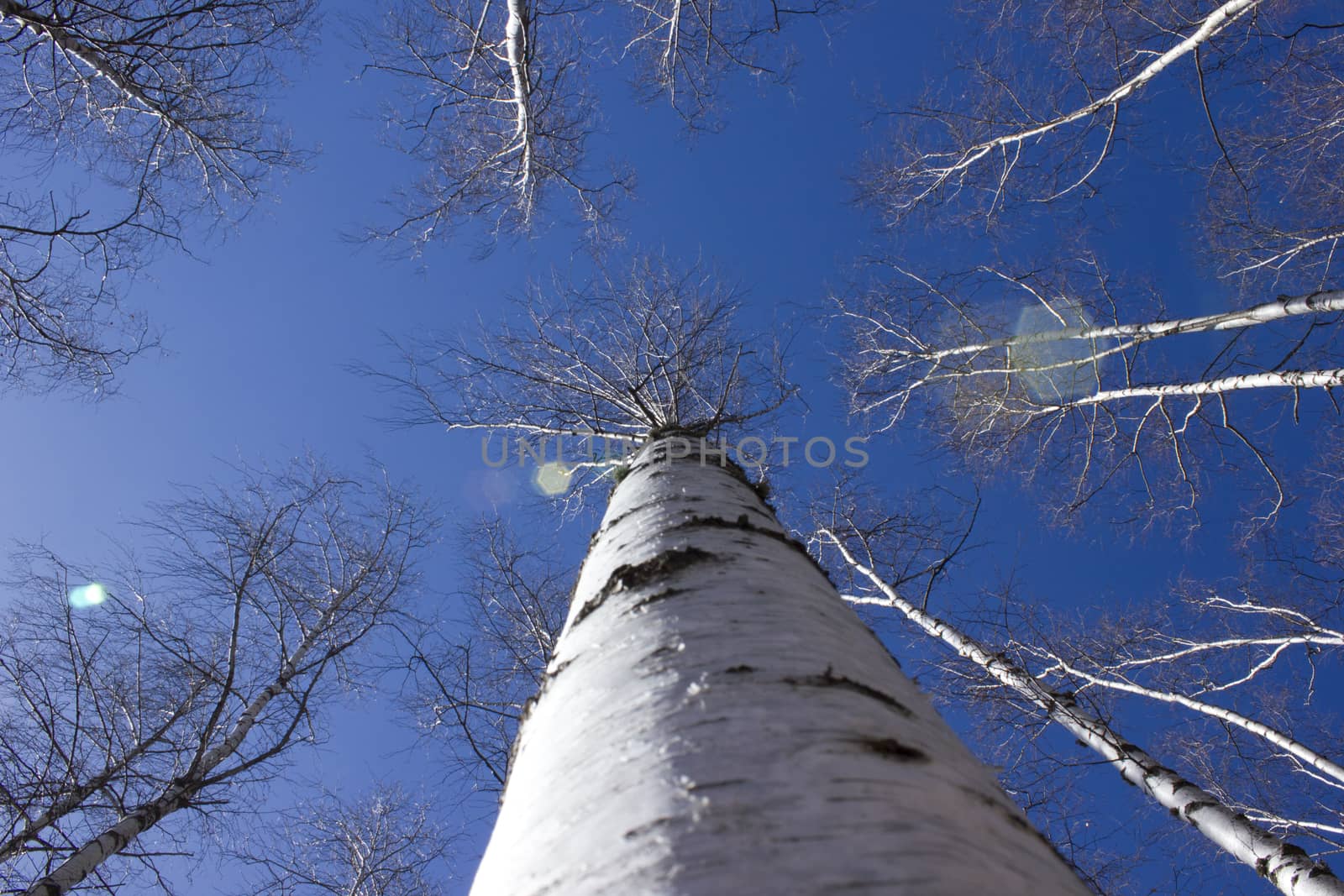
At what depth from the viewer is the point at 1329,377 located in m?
3.67

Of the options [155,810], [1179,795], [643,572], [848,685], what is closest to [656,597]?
[643,572]

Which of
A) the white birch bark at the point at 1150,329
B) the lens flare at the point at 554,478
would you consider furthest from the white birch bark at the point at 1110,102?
the lens flare at the point at 554,478

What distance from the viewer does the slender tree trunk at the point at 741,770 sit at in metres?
0.61

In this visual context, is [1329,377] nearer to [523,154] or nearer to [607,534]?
[607,534]

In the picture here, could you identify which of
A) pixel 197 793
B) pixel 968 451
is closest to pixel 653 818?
pixel 197 793

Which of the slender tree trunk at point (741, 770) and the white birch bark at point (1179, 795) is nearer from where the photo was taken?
the slender tree trunk at point (741, 770)

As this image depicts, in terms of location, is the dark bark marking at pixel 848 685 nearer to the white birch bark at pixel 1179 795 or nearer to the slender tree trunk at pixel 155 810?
the white birch bark at pixel 1179 795

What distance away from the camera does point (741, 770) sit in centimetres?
71

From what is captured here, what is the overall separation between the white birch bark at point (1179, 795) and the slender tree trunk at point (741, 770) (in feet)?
8.51

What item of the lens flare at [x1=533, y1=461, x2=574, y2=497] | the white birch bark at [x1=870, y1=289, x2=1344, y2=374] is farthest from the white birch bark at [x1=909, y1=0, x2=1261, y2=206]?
the lens flare at [x1=533, y1=461, x2=574, y2=497]

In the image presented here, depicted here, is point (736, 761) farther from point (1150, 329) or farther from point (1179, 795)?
point (1150, 329)

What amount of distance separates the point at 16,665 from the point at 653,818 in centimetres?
490

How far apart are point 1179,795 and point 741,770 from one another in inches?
132

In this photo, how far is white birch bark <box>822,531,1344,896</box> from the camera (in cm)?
257
